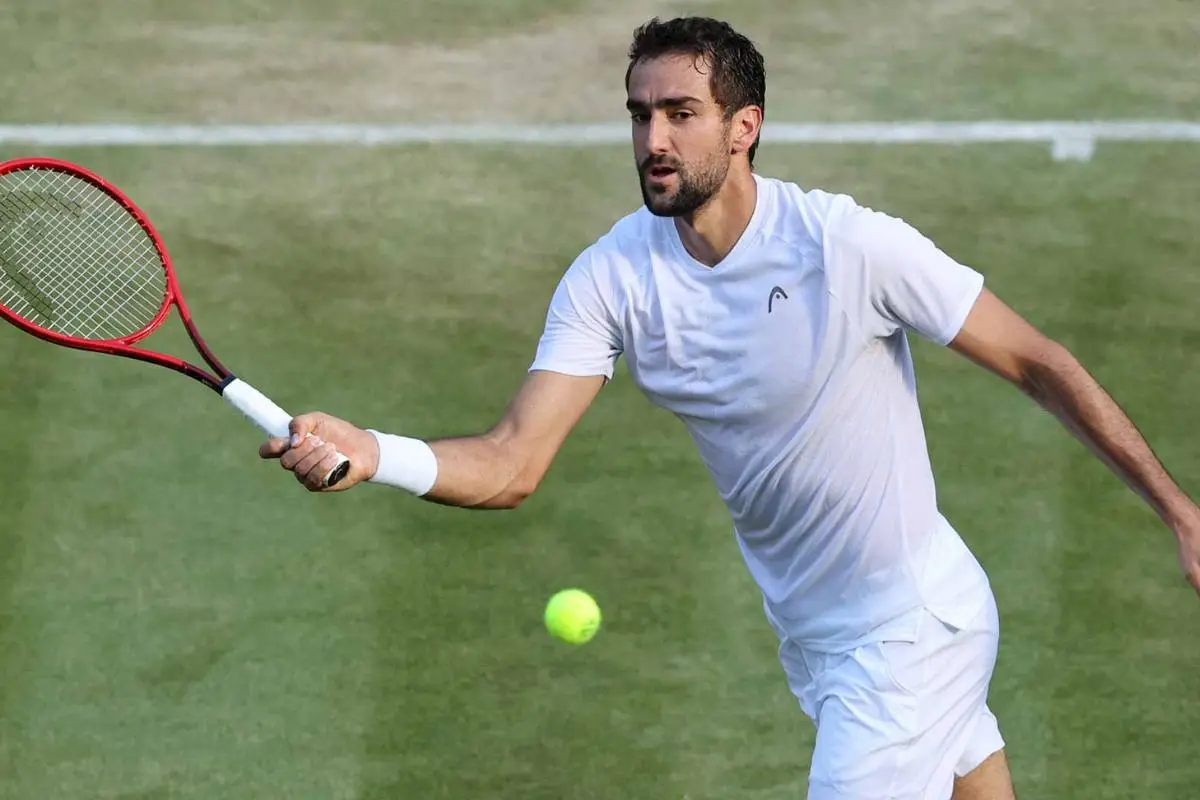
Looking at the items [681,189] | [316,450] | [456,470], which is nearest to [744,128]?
[681,189]

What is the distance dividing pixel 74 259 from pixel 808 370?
3.48m

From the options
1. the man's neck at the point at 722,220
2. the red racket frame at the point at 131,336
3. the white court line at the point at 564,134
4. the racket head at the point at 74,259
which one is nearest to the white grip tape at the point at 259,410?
the red racket frame at the point at 131,336

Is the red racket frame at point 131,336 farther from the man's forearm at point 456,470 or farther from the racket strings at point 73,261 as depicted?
the man's forearm at point 456,470

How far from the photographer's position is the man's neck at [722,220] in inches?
191

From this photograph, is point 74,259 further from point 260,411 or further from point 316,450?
point 316,450

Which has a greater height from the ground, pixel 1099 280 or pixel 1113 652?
pixel 1099 280

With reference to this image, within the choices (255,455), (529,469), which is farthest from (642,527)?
(529,469)

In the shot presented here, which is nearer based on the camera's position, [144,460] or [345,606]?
[345,606]

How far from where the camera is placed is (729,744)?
628 centimetres

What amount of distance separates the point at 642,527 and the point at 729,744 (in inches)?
40.7

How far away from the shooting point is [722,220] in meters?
4.87

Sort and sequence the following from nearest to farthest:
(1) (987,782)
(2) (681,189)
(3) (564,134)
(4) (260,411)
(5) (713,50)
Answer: (4) (260,411) < (2) (681,189) < (5) (713,50) < (1) (987,782) < (3) (564,134)

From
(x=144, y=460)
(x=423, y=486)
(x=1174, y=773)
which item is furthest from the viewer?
(x=144, y=460)

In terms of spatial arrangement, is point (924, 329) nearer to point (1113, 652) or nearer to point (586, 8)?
point (1113, 652)
